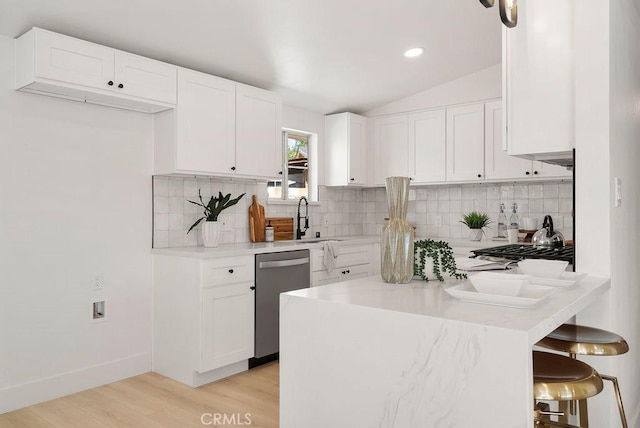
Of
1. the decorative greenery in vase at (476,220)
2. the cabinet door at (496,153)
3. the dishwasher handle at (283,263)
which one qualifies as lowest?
the dishwasher handle at (283,263)

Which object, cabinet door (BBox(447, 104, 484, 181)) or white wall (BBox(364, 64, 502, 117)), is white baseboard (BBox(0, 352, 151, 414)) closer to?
cabinet door (BBox(447, 104, 484, 181))

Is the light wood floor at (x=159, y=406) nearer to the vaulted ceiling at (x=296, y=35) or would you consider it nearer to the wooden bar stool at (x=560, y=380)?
the wooden bar stool at (x=560, y=380)

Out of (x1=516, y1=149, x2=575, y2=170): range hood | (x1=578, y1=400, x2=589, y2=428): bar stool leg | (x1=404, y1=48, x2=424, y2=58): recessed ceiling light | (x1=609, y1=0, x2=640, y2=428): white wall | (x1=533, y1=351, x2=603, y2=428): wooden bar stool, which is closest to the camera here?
(x1=533, y1=351, x2=603, y2=428): wooden bar stool

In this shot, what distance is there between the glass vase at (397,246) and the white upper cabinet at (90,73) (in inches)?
85.2

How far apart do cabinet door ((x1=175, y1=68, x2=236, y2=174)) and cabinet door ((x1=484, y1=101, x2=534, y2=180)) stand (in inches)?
96.5

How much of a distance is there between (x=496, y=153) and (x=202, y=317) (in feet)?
10.2

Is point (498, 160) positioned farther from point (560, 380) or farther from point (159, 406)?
point (159, 406)

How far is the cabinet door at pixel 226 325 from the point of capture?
3471mm

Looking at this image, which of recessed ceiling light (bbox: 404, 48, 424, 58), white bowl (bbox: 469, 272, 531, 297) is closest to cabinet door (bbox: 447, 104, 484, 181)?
recessed ceiling light (bbox: 404, 48, 424, 58)

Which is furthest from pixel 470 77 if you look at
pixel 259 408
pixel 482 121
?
pixel 259 408

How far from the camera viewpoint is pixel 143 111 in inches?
146

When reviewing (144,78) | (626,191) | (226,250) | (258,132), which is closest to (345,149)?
(258,132)

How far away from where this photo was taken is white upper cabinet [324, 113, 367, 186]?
5.29 metres

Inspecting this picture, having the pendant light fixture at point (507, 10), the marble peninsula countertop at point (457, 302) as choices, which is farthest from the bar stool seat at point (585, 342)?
the pendant light fixture at point (507, 10)
